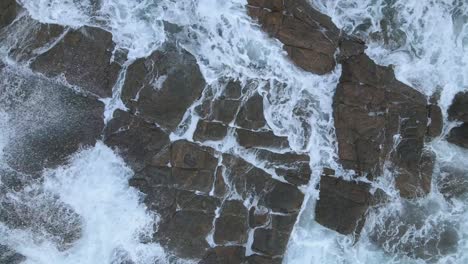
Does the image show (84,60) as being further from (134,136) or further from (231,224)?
(231,224)

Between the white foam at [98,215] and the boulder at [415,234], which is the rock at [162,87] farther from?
the boulder at [415,234]

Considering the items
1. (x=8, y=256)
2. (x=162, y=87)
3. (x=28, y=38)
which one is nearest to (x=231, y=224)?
(x=162, y=87)

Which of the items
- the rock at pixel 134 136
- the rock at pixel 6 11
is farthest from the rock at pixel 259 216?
the rock at pixel 6 11

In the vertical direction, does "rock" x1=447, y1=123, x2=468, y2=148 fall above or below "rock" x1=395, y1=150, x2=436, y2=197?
above

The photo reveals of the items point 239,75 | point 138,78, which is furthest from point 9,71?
point 239,75

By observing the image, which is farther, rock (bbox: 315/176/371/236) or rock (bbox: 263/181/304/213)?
rock (bbox: 315/176/371/236)

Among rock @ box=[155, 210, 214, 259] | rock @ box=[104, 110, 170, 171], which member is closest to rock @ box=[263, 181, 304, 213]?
rock @ box=[155, 210, 214, 259]

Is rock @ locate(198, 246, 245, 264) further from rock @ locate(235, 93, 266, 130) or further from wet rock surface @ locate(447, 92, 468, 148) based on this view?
wet rock surface @ locate(447, 92, 468, 148)
